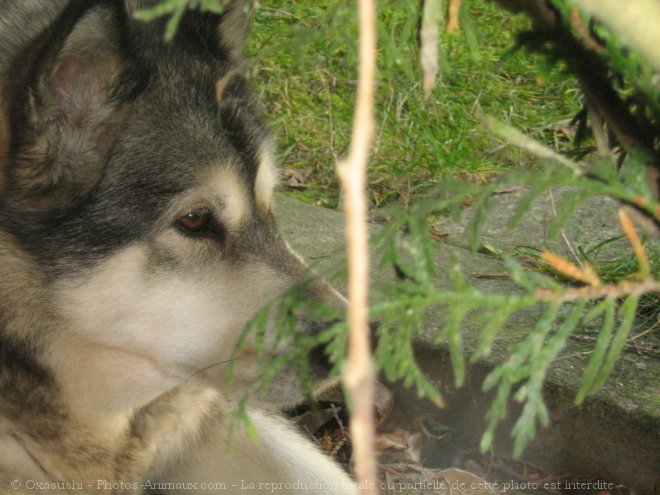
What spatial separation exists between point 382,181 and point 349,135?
44cm

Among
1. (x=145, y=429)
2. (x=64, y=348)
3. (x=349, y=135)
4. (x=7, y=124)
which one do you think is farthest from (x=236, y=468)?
(x=349, y=135)

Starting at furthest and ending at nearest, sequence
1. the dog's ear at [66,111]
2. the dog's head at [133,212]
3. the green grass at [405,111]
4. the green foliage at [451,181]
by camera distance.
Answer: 1. the green grass at [405,111]
2. the dog's head at [133,212]
3. the dog's ear at [66,111]
4. the green foliage at [451,181]

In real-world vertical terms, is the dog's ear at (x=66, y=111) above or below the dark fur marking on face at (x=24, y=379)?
above

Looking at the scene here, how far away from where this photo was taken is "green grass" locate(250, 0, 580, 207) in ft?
Result: 14.9

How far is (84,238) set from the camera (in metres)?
2.33

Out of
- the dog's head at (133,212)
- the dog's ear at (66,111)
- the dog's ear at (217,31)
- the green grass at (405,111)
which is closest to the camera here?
the dog's ear at (66,111)

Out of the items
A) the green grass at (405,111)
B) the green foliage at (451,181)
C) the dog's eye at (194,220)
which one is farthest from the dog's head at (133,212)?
the green grass at (405,111)

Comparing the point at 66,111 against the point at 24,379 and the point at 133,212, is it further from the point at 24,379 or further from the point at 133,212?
the point at 24,379

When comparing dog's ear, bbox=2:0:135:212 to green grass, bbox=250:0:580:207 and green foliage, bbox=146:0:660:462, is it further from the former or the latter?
green grass, bbox=250:0:580:207

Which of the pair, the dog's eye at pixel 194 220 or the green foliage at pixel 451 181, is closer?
the green foliage at pixel 451 181

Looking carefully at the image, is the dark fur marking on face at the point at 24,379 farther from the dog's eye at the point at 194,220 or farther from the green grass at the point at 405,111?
the green grass at the point at 405,111

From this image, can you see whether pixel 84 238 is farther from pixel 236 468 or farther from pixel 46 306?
pixel 236 468

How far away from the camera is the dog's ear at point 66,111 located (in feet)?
7.00

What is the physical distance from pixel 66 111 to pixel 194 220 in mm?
433
